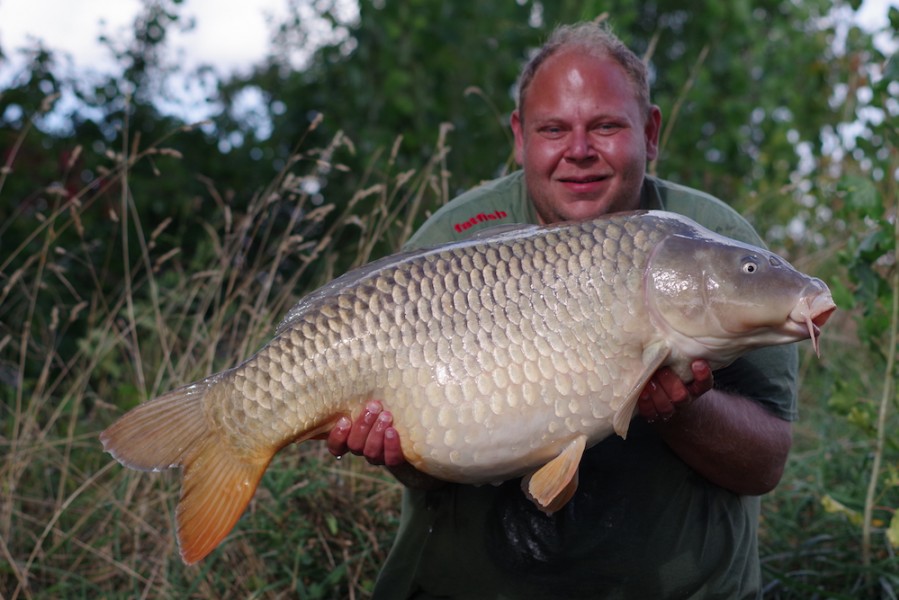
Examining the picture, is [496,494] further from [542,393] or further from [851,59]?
[851,59]

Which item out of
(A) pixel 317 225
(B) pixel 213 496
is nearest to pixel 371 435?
(B) pixel 213 496

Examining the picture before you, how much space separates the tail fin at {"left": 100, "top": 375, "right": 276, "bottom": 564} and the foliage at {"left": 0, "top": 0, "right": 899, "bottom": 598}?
65cm

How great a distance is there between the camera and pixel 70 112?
12.4ft

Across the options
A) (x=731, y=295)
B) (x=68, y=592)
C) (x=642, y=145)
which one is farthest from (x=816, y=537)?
(x=68, y=592)

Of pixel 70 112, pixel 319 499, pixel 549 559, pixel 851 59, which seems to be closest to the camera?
pixel 549 559

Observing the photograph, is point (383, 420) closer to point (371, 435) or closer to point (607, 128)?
point (371, 435)

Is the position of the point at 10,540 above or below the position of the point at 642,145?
below

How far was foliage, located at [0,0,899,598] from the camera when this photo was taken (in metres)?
2.20

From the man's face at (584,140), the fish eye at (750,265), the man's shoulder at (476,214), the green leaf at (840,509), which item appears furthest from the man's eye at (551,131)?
the green leaf at (840,509)

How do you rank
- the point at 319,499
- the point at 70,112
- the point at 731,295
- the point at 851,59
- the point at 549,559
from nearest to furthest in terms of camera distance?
the point at 731,295, the point at 549,559, the point at 319,499, the point at 70,112, the point at 851,59

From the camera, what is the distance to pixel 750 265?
1.38 meters

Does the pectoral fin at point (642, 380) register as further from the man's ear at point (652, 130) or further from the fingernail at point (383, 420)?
the man's ear at point (652, 130)

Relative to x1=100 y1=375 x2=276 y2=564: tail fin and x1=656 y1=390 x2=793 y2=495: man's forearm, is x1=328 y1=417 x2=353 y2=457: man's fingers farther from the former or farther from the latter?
x1=656 y1=390 x2=793 y2=495: man's forearm

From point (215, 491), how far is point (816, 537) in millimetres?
1284
